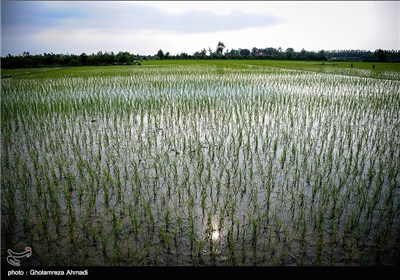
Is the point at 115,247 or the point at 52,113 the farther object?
the point at 52,113

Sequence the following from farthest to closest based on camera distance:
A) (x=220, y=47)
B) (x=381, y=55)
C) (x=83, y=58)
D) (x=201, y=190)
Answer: (x=220, y=47), (x=381, y=55), (x=83, y=58), (x=201, y=190)

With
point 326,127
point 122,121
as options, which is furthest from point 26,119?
point 326,127

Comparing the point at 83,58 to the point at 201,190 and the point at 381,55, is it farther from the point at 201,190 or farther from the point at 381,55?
the point at 381,55

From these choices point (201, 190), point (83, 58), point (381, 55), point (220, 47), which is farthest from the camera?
point (220, 47)

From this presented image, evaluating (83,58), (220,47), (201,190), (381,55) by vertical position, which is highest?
(220,47)

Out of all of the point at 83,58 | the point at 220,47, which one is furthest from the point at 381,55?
the point at 220,47

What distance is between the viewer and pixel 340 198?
10.6ft

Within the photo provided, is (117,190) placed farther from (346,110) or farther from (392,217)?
(346,110)

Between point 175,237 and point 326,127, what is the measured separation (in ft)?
16.4

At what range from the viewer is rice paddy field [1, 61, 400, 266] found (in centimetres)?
246

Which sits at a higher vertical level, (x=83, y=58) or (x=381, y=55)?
(x=381, y=55)

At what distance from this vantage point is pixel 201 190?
11.3ft

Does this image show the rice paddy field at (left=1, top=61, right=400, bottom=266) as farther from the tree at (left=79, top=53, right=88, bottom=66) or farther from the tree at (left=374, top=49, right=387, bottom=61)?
the tree at (left=374, top=49, right=387, bottom=61)

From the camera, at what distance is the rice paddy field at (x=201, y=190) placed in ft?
8.07
